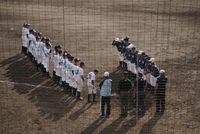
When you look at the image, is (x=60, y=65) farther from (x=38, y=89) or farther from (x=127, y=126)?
(x=127, y=126)

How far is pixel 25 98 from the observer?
414 inches

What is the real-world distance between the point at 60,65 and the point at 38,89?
3.07ft

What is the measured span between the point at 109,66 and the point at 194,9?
9.81 m

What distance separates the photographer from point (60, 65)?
1145 cm

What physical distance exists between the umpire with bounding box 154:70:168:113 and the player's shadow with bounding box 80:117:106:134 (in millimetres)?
1455

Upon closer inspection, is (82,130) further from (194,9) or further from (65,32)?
(194,9)

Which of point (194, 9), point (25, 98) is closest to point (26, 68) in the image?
point (25, 98)

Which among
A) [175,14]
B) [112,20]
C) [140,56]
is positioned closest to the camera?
[140,56]

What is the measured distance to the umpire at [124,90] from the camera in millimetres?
9430

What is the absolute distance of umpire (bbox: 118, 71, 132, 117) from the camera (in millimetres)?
9430

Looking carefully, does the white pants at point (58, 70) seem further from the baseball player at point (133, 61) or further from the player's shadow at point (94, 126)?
the player's shadow at point (94, 126)

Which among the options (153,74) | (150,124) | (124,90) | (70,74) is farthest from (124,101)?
(70,74)

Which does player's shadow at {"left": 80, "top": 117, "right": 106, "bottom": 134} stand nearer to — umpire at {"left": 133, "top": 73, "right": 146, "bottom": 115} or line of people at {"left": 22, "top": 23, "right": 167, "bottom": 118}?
line of people at {"left": 22, "top": 23, "right": 167, "bottom": 118}

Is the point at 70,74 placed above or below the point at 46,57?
below
